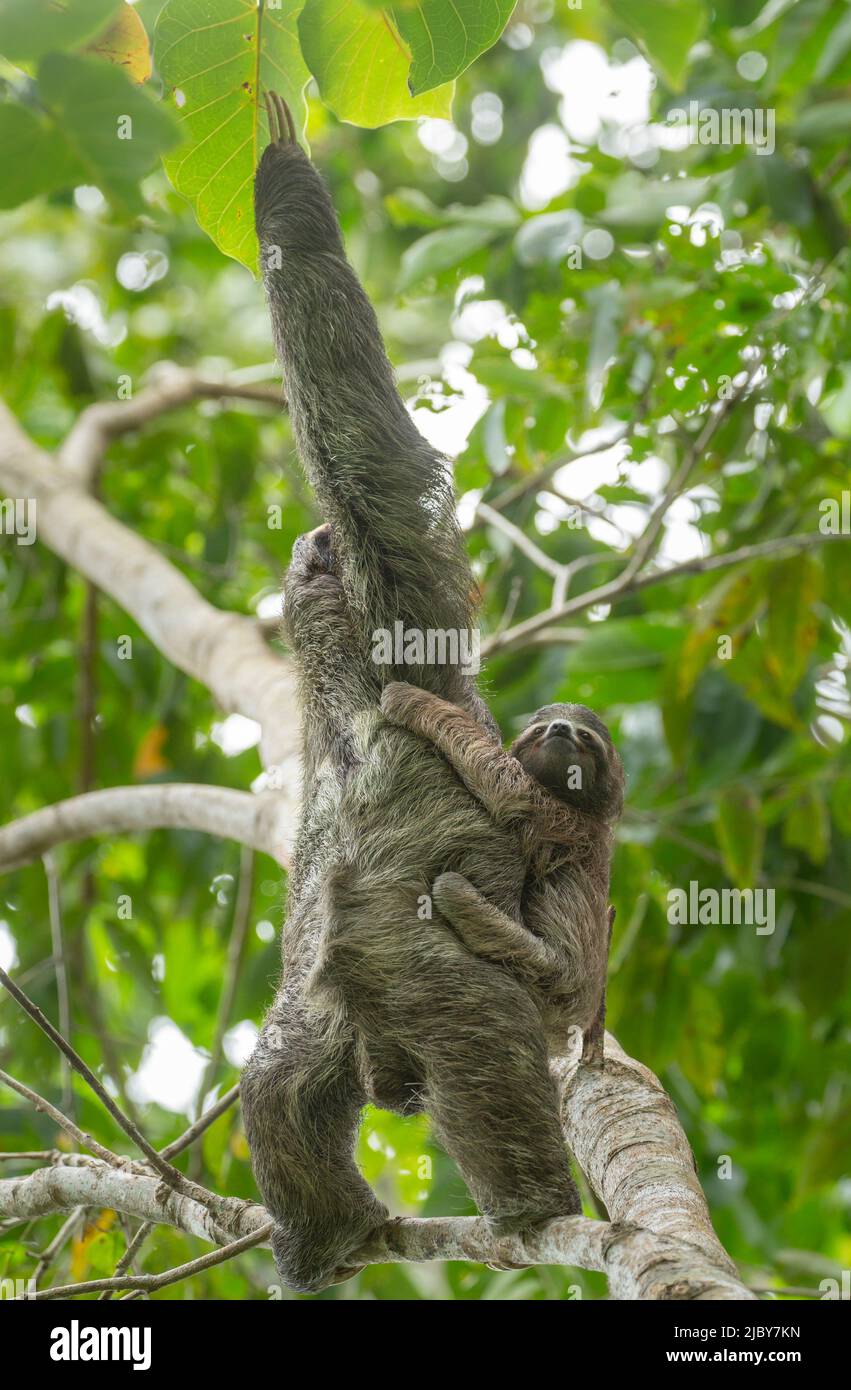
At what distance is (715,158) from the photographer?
245 inches

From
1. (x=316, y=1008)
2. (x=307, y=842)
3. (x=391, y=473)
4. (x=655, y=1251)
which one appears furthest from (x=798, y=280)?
(x=655, y=1251)

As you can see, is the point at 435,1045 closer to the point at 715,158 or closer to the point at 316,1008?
the point at 316,1008

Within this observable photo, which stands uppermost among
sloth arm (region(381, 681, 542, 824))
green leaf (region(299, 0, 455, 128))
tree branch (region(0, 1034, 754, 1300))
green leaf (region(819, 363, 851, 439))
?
green leaf (region(819, 363, 851, 439))

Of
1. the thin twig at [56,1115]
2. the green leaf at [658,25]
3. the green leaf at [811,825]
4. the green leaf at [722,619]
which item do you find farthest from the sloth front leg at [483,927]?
the green leaf at [811,825]

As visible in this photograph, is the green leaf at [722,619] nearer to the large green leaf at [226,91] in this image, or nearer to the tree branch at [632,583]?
the tree branch at [632,583]

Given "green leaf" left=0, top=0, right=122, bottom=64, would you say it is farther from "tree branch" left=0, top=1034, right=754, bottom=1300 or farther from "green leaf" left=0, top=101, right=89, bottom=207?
"tree branch" left=0, top=1034, right=754, bottom=1300

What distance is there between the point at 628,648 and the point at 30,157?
484 cm

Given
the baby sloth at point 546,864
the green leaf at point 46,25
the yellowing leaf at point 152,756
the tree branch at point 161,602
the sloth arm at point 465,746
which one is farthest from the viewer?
the yellowing leaf at point 152,756

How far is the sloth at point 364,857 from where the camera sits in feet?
10.2

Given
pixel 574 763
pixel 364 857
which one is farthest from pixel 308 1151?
pixel 574 763

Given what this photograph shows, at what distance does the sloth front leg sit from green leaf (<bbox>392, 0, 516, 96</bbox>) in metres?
1.79

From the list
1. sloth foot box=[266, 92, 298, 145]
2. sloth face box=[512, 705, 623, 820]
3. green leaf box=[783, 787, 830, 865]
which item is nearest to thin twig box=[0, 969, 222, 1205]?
sloth face box=[512, 705, 623, 820]

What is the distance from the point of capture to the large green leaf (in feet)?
9.31

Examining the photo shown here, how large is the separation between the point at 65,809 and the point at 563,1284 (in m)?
3.09
